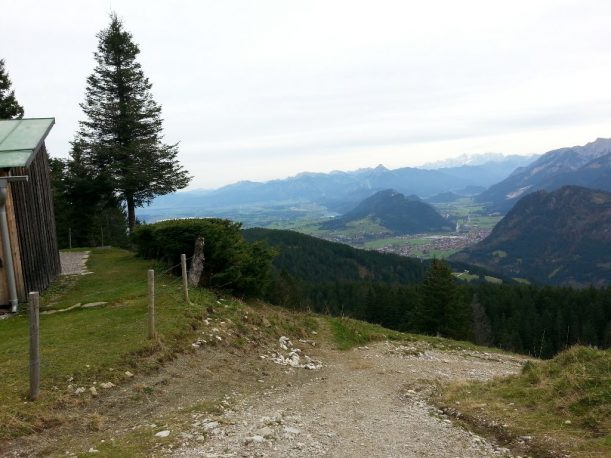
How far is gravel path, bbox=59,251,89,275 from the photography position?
21.8m

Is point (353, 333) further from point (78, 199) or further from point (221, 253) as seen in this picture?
point (78, 199)

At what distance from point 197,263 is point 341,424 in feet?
33.7

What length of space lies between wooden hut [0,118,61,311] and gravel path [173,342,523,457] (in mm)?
10330

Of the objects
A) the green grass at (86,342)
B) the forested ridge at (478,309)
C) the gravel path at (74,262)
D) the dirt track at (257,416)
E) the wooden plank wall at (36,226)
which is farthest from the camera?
the forested ridge at (478,309)

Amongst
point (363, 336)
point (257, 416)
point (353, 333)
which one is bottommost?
point (363, 336)

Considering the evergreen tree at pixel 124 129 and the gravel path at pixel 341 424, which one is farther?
the evergreen tree at pixel 124 129

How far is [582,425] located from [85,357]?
1023 cm

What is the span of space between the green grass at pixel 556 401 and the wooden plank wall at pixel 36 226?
15.0 m

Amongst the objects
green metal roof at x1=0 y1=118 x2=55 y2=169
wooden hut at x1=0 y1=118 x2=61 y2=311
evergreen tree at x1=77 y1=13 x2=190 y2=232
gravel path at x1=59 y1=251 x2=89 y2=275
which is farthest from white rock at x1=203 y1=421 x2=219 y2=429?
evergreen tree at x1=77 y1=13 x2=190 y2=232

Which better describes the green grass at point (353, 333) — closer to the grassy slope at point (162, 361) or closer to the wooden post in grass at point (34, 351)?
the grassy slope at point (162, 361)

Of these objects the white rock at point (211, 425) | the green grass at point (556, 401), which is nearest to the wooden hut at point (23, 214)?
the white rock at point (211, 425)

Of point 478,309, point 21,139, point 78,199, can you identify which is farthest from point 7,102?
point 478,309

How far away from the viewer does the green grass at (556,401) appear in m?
6.87

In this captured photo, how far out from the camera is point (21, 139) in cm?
1579
